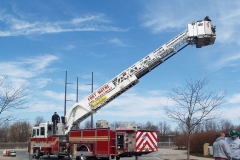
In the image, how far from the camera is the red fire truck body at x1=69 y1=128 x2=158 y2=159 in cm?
1586

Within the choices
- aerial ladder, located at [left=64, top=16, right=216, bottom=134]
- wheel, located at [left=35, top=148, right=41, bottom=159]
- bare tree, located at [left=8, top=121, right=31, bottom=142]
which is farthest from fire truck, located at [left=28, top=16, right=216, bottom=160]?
bare tree, located at [left=8, top=121, right=31, bottom=142]

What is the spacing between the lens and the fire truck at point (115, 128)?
16047mm

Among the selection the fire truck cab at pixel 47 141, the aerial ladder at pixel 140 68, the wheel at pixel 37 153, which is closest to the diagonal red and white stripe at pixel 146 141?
the aerial ladder at pixel 140 68

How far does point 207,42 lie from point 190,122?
5.78 metres

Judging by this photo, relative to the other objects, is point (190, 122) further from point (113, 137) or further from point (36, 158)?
point (36, 158)

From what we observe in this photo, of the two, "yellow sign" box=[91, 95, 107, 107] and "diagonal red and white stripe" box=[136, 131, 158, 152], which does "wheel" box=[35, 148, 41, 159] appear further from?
"diagonal red and white stripe" box=[136, 131, 158, 152]

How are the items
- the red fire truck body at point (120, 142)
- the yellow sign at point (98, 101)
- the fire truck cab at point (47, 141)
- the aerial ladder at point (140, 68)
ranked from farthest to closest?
the fire truck cab at point (47, 141), the yellow sign at point (98, 101), the aerial ladder at point (140, 68), the red fire truck body at point (120, 142)

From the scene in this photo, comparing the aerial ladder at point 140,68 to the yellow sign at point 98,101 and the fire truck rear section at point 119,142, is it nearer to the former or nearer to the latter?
the yellow sign at point 98,101

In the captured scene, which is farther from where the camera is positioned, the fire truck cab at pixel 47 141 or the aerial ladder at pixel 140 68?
the fire truck cab at pixel 47 141

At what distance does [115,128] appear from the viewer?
53.8 feet

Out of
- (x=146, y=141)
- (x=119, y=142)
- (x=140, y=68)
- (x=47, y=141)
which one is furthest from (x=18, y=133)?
(x=146, y=141)

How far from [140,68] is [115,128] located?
13.4ft

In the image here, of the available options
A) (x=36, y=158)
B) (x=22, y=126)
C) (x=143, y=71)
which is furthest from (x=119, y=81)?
(x=22, y=126)

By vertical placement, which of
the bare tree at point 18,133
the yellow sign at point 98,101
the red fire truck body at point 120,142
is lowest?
the bare tree at point 18,133
